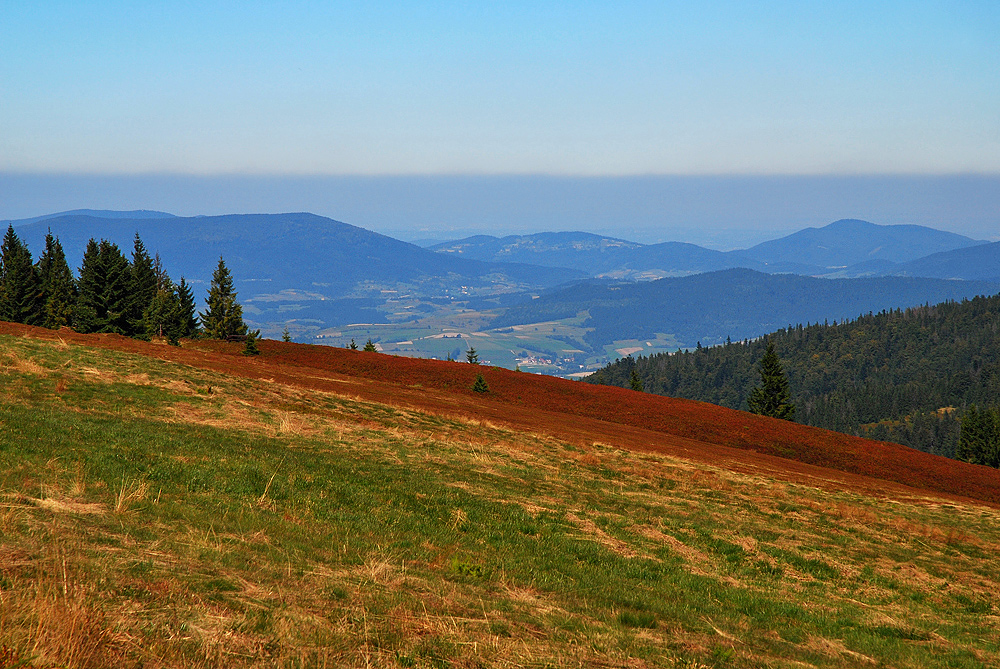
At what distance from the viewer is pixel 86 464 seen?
13820 millimetres

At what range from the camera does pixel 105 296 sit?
67.3 m

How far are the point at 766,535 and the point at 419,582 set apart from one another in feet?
44.7

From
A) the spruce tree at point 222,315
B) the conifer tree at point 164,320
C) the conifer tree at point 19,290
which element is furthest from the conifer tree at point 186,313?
the conifer tree at point 19,290

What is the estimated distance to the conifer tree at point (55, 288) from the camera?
3066 inches

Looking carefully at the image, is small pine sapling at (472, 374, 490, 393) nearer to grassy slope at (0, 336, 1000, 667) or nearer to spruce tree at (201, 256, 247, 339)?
grassy slope at (0, 336, 1000, 667)

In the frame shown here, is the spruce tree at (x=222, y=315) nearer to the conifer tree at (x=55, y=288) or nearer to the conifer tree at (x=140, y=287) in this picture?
the conifer tree at (x=140, y=287)

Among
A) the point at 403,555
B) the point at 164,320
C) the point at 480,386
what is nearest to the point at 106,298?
the point at 164,320

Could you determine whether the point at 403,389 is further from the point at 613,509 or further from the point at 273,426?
the point at 613,509

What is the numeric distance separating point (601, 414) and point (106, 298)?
5147 centimetres

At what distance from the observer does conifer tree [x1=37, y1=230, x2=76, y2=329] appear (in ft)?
255

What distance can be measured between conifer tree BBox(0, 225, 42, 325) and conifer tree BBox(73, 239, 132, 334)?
1592cm

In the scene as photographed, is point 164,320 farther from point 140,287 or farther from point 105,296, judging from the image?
point 140,287

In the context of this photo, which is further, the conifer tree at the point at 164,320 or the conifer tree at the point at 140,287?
the conifer tree at the point at 140,287

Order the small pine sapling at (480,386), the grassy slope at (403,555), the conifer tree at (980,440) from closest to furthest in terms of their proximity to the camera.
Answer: the grassy slope at (403,555) → the small pine sapling at (480,386) → the conifer tree at (980,440)
